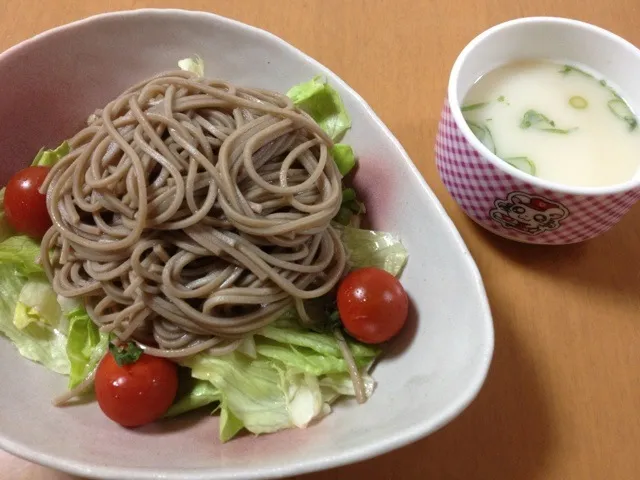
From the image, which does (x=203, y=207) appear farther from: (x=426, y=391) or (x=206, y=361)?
(x=426, y=391)

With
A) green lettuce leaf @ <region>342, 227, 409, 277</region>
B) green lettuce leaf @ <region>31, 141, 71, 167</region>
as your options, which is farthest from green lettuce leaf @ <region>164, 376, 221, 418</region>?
green lettuce leaf @ <region>31, 141, 71, 167</region>

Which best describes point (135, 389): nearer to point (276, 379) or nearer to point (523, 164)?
point (276, 379)

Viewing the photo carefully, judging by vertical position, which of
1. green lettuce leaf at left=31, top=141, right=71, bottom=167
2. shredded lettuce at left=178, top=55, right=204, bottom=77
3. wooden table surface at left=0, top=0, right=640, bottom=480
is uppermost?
shredded lettuce at left=178, top=55, right=204, bottom=77

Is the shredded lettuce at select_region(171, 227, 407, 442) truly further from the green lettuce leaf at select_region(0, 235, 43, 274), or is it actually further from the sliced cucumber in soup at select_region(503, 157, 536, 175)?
the sliced cucumber in soup at select_region(503, 157, 536, 175)

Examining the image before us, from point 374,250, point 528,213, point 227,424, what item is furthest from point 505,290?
point 227,424

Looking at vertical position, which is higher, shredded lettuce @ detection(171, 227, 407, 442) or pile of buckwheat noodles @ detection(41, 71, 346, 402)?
pile of buckwheat noodles @ detection(41, 71, 346, 402)

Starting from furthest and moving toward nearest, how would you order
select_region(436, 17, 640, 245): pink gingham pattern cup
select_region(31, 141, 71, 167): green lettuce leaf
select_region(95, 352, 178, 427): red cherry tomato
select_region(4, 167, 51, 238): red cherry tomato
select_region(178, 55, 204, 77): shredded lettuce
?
select_region(178, 55, 204, 77): shredded lettuce < select_region(31, 141, 71, 167): green lettuce leaf < select_region(4, 167, 51, 238): red cherry tomato < select_region(436, 17, 640, 245): pink gingham pattern cup < select_region(95, 352, 178, 427): red cherry tomato

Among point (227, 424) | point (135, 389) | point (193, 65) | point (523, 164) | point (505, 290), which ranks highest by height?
point (193, 65)
